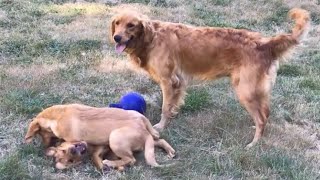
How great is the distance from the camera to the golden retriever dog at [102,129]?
460 cm

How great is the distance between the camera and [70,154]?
4566mm

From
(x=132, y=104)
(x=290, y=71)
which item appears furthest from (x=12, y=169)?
(x=290, y=71)

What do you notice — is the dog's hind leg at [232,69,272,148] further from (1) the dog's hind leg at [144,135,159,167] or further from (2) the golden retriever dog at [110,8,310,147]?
(1) the dog's hind leg at [144,135,159,167]

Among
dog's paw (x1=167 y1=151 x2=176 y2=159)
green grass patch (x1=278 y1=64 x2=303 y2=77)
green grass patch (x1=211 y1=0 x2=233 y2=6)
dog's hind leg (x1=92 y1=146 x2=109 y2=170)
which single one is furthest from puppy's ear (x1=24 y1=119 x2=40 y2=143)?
green grass patch (x1=211 y1=0 x2=233 y2=6)

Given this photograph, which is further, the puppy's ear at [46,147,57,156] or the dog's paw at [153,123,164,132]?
the dog's paw at [153,123,164,132]

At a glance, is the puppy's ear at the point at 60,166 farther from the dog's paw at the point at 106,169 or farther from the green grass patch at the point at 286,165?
the green grass patch at the point at 286,165

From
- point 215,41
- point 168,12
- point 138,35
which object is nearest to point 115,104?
point 138,35

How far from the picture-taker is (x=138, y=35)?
223 inches

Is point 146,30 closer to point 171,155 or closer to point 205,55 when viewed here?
point 205,55

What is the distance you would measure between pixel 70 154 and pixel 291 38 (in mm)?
2283

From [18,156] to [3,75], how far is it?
7.00ft

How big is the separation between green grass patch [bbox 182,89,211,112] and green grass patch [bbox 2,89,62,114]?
1.34 metres

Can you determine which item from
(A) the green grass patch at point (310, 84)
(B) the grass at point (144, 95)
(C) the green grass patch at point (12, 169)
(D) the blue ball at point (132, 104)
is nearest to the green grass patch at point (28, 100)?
(B) the grass at point (144, 95)

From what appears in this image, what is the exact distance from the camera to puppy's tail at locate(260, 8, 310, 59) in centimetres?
528
